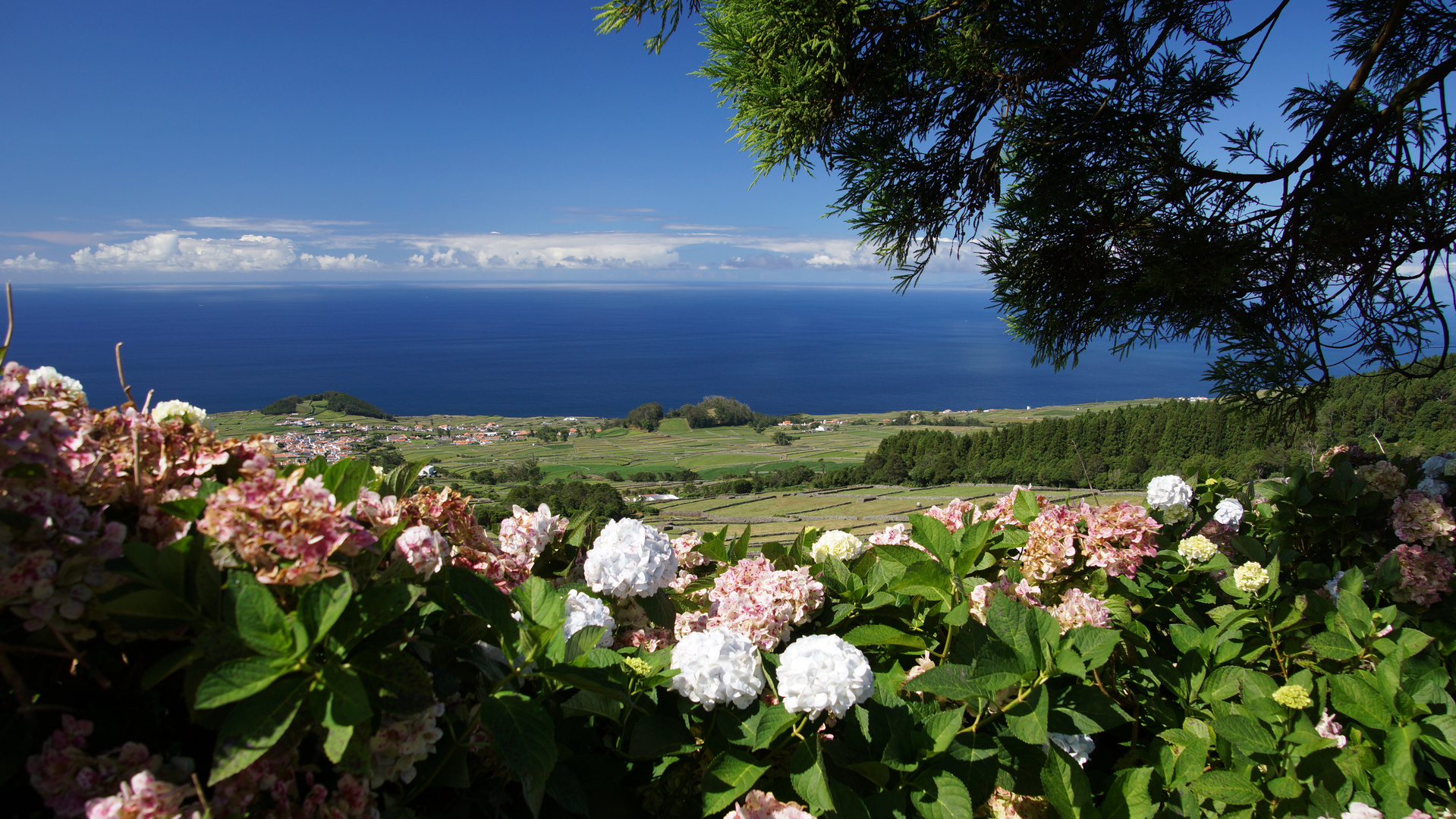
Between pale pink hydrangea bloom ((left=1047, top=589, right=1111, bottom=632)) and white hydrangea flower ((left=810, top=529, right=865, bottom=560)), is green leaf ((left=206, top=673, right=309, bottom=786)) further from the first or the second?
pale pink hydrangea bloom ((left=1047, top=589, right=1111, bottom=632))

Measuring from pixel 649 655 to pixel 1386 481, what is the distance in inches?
93.5

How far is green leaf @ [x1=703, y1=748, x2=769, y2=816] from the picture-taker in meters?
1.06

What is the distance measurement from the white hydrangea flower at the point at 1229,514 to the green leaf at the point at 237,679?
2.66 meters

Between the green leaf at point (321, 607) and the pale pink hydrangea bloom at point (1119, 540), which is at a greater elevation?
the green leaf at point (321, 607)

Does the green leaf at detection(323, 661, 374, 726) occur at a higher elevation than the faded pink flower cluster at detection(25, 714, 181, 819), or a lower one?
higher

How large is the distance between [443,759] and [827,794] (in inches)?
21.8

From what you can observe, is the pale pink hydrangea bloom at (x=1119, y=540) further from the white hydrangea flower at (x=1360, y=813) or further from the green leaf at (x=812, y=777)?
the green leaf at (x=812, y=777)

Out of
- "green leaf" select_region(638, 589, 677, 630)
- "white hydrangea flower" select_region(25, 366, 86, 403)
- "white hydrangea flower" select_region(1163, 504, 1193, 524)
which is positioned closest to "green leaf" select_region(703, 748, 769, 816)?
"green leaf" select_region(638, 589, 677, 630)

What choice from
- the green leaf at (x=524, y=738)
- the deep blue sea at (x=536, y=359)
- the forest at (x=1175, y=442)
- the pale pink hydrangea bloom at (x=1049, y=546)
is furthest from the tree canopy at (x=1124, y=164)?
the deep blue sea at (x=536, y=359)

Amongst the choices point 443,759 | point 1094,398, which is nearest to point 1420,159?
point 443,759

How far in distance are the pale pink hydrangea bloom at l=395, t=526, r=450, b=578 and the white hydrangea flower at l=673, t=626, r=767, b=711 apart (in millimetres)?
426

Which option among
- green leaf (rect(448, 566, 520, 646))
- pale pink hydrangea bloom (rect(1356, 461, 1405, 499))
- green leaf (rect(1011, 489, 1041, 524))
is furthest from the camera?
pale pink hydrangea bloom (rect(1356, 461, 1405, 499))

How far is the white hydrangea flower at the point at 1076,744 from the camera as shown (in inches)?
52.9

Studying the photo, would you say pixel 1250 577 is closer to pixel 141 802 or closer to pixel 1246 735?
pixel 1246 735
